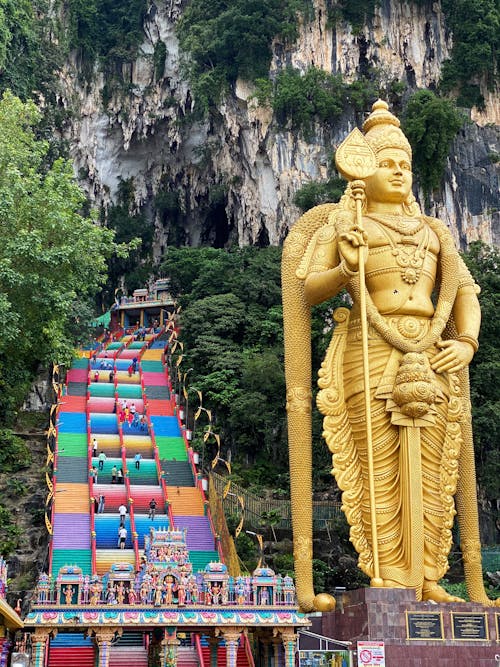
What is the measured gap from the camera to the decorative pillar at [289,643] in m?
8.55

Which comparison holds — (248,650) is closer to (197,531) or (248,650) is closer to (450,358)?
(197,531)

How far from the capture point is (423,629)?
8.48m

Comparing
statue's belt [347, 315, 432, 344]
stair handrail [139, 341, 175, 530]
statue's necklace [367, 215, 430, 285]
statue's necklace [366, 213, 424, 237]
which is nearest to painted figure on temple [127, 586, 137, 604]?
statue's belt [347, 315, 432, 344]

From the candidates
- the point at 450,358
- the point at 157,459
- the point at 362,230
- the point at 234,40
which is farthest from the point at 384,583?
the point at 234,40

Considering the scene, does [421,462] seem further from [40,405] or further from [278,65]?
[278,65]

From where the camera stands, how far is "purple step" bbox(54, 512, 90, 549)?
508 inches

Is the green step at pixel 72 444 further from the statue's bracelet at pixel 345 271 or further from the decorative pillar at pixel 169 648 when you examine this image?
the statue's bracelet at pixel 345 271

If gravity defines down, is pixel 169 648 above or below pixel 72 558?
below

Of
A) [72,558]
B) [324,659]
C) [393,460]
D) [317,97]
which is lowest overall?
[324,659]

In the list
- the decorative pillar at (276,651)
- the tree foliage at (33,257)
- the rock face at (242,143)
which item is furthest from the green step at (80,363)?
the decorative pillar at (276,651)

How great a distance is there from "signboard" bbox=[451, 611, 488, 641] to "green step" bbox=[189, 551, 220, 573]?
16.5 feet

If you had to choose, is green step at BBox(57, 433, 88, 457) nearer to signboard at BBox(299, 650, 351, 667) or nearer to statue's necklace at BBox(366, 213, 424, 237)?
statue's necklace at BBox(366, 213, 424, 237)

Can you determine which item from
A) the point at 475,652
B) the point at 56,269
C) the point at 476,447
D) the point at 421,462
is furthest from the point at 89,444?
the point at 475,652

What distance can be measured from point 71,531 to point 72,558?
0.78m
